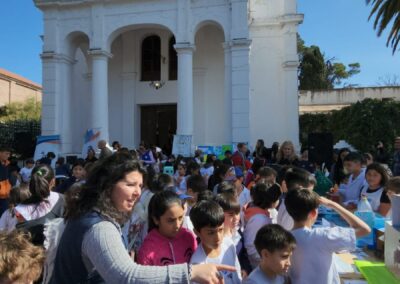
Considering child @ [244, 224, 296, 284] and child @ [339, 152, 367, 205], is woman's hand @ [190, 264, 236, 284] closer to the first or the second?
child @ [244, 224, 296, 284]

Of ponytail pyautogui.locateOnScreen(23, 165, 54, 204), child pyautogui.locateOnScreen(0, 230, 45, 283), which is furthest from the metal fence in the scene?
child pyautogui.locateOnScreen(0, 230, 45, 283)

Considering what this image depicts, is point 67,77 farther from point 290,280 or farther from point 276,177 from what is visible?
point 290,280

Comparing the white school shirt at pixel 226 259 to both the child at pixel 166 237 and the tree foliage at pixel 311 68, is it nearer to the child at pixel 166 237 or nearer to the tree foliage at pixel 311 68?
the child at pixel 166 237

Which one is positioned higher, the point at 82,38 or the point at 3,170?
the point at 82,38

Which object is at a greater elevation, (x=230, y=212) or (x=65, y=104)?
(x=65, y=104)

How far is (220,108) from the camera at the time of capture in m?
17.1

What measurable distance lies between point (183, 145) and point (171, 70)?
564 centimetres

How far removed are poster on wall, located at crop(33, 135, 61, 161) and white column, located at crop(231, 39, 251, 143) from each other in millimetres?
7423

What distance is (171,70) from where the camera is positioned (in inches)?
702

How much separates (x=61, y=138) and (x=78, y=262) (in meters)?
14.6

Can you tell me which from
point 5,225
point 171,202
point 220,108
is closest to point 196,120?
point 220,108

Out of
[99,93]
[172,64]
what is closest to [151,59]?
[172,64]

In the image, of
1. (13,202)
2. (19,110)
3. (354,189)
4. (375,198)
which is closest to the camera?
(13,202)

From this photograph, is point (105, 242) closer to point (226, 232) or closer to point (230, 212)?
point (226, 232)
